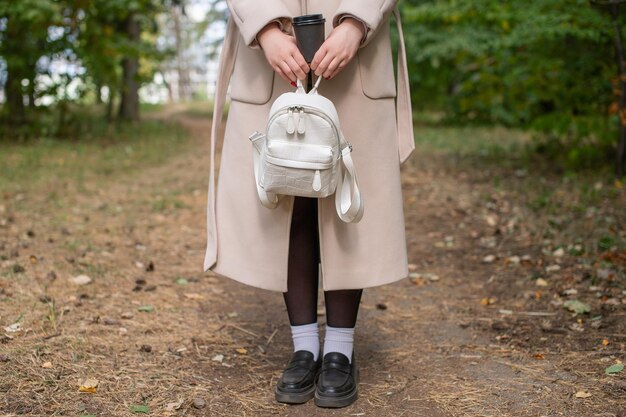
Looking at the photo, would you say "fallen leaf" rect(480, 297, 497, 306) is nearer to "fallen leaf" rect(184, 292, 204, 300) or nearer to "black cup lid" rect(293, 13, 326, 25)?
"fallen leaf" rect(184, 292, 204, 300)

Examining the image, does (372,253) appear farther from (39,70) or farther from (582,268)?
(39,70)

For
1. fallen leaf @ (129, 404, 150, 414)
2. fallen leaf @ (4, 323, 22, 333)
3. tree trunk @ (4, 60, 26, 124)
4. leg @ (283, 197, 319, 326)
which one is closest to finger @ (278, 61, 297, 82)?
leg @ (283, 197, 319, 326)

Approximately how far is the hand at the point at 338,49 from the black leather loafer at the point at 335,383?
102 centimetres

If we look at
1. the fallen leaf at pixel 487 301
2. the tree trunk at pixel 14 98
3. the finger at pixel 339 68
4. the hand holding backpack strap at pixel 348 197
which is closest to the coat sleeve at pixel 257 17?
the finger at pixel 339 68

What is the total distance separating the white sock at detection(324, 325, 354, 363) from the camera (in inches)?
105

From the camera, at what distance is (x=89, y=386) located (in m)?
2.62

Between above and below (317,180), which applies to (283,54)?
above

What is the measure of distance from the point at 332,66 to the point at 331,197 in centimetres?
46

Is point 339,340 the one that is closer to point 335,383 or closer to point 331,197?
point 335,383

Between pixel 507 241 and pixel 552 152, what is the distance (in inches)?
158

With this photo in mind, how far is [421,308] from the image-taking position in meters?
3.84

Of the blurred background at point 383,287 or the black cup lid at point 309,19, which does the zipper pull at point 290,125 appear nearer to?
the black cup lid at point 309,19

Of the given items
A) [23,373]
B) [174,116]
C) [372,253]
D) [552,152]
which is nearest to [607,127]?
[552,152]

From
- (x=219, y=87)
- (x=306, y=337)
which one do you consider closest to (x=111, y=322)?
(x=306, y=337)
